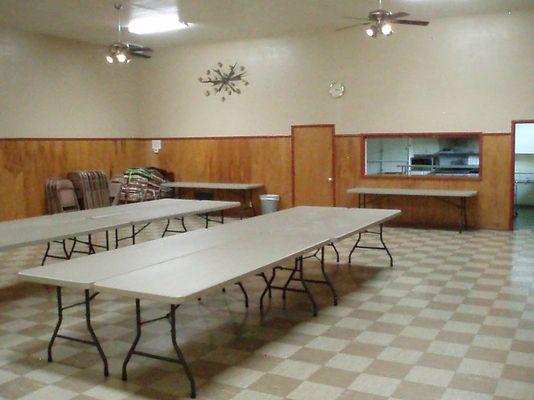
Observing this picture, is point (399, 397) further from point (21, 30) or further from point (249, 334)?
point (21, 30)

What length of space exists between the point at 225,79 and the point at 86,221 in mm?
6301

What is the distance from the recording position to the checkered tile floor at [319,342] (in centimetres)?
346

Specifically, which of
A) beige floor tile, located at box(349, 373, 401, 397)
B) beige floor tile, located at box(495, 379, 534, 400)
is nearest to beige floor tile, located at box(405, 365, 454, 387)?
beige floor tile, located at box(349, 373, 401, 397)

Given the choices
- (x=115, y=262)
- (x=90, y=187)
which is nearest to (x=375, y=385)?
(x=115, y=262)

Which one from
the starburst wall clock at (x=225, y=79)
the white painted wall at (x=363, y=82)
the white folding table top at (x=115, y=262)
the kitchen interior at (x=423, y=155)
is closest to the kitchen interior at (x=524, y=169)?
the kitchen interior at (x=423, y=155)

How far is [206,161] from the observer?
1184cm

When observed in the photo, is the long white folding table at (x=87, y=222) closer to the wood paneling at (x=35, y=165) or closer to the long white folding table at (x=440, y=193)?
the long white folding table at (x=440, y=193)

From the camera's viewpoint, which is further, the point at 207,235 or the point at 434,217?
the point at 434,217

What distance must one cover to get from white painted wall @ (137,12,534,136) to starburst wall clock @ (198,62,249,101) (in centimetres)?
14

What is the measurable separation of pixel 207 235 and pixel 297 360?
159 cm

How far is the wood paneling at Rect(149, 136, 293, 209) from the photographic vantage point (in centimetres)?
1108

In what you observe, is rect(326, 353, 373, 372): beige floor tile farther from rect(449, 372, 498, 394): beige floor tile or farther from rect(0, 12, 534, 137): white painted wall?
rect(0, 12, 534, 137): white painted wall

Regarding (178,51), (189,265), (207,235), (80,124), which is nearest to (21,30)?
(80,124)

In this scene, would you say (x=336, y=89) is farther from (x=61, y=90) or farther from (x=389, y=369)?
(x=389, y=369)
